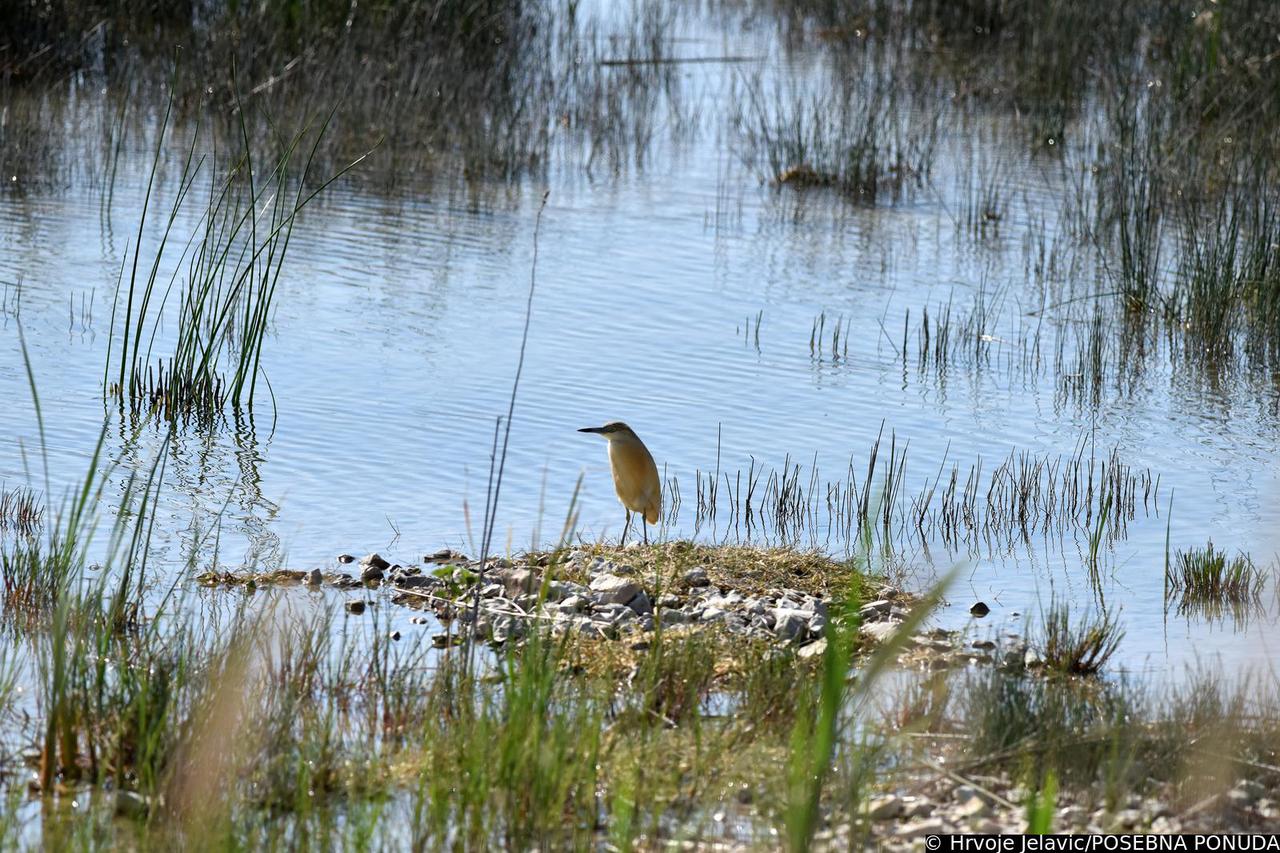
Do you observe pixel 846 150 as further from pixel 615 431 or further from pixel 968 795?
pixel 968 795

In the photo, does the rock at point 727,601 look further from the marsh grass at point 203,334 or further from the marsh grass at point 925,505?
the marsh grass at point 203,334

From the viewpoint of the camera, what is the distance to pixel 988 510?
6539 mm

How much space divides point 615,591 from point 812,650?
69cm

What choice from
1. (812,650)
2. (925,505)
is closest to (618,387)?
(925,505)

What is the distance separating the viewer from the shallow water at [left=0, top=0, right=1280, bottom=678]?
6141 mm

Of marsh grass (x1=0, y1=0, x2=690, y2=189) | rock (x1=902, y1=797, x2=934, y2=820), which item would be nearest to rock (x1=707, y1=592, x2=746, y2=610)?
rock (x1=902, y1=797, x2=934, y2=820)

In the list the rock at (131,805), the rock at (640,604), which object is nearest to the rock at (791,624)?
the rock at (640,604)

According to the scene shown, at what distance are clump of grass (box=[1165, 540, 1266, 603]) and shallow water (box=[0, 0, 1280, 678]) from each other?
0.30 ft

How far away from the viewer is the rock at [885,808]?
374 centimetres

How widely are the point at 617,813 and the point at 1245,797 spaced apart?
4.77 feet

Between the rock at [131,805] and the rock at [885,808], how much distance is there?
156 cm

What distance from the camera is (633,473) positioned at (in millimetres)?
5789

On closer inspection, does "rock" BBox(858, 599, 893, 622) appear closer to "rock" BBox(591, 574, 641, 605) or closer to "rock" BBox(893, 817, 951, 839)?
"rock" BBox(591, 574, 641, 605)

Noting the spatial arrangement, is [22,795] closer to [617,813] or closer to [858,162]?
[617,813]
